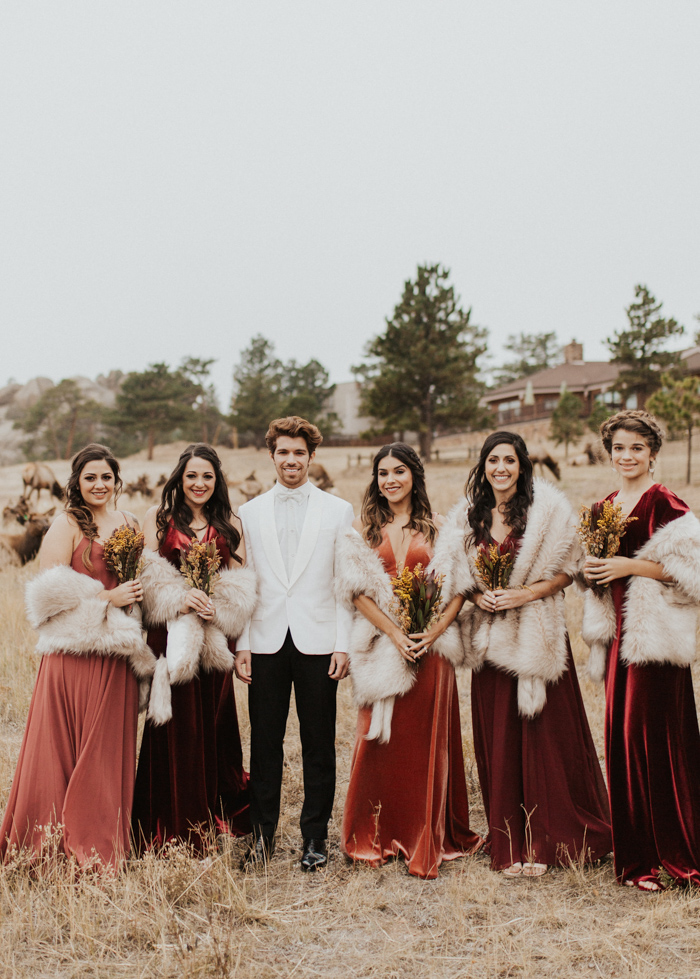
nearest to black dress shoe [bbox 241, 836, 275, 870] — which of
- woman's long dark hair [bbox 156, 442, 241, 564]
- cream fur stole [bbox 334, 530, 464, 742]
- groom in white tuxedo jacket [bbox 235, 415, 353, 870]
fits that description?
groom in white tuxedo jacket [bbox 235, 415, 353, 870]

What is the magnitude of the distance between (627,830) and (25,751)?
320 centimetres

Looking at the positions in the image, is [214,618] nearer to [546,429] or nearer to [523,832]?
[523,832]

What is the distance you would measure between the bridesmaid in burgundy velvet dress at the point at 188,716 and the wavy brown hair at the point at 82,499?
1.08ft

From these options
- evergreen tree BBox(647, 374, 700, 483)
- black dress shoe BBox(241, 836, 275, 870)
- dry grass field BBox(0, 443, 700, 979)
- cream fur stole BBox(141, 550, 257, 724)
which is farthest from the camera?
evergreen tree BBox(647, 374, 700, 483)

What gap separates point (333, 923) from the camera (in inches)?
131

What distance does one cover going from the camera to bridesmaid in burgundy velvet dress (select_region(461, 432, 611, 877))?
12.4 ft

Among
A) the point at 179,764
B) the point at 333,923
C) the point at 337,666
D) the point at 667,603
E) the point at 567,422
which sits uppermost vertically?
the point at 567,422

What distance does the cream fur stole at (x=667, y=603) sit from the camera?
3486mm

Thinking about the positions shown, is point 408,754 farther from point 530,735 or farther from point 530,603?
point 530,603

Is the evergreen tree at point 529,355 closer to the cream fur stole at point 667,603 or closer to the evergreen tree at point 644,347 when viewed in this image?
the evergreen tree at point 644,347

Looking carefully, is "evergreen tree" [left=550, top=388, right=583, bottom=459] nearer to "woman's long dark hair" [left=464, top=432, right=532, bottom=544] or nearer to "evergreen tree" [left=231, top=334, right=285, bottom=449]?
"evergreen tree" [left=231, top=334, right=285, bottom=449]

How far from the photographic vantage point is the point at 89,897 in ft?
10.7

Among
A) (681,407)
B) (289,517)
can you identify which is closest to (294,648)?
(289,517)

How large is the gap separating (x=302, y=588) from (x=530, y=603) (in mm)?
1282
